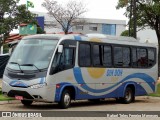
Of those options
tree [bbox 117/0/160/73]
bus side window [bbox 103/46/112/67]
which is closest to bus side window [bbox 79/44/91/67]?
bus side window [bbox 103/46/112/67]

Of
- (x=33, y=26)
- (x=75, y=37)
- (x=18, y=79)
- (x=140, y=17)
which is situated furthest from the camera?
(x=140, y=17)

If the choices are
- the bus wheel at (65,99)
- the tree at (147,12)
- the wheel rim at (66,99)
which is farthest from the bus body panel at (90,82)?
the tree at (147,12)

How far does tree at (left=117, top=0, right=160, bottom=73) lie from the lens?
37.8 m

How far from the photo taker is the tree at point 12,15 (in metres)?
40.9

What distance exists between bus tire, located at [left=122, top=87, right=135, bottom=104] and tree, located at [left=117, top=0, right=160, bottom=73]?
16.3 m

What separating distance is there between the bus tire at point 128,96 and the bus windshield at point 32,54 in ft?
19.4

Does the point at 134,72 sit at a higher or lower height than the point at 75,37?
lower

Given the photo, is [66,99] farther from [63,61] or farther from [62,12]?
[62,12]

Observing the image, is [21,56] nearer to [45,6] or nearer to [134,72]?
[134,72]

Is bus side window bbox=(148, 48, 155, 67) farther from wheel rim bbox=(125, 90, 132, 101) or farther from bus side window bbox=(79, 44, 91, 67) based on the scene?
bus side window bbox=(79, 44, 91, 67)

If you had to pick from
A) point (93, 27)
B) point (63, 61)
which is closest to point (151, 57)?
point (63, 61)

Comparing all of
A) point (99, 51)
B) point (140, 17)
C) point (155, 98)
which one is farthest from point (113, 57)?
point (140, 17)

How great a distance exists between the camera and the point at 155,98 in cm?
2586

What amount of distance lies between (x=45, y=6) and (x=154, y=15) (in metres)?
30.9
